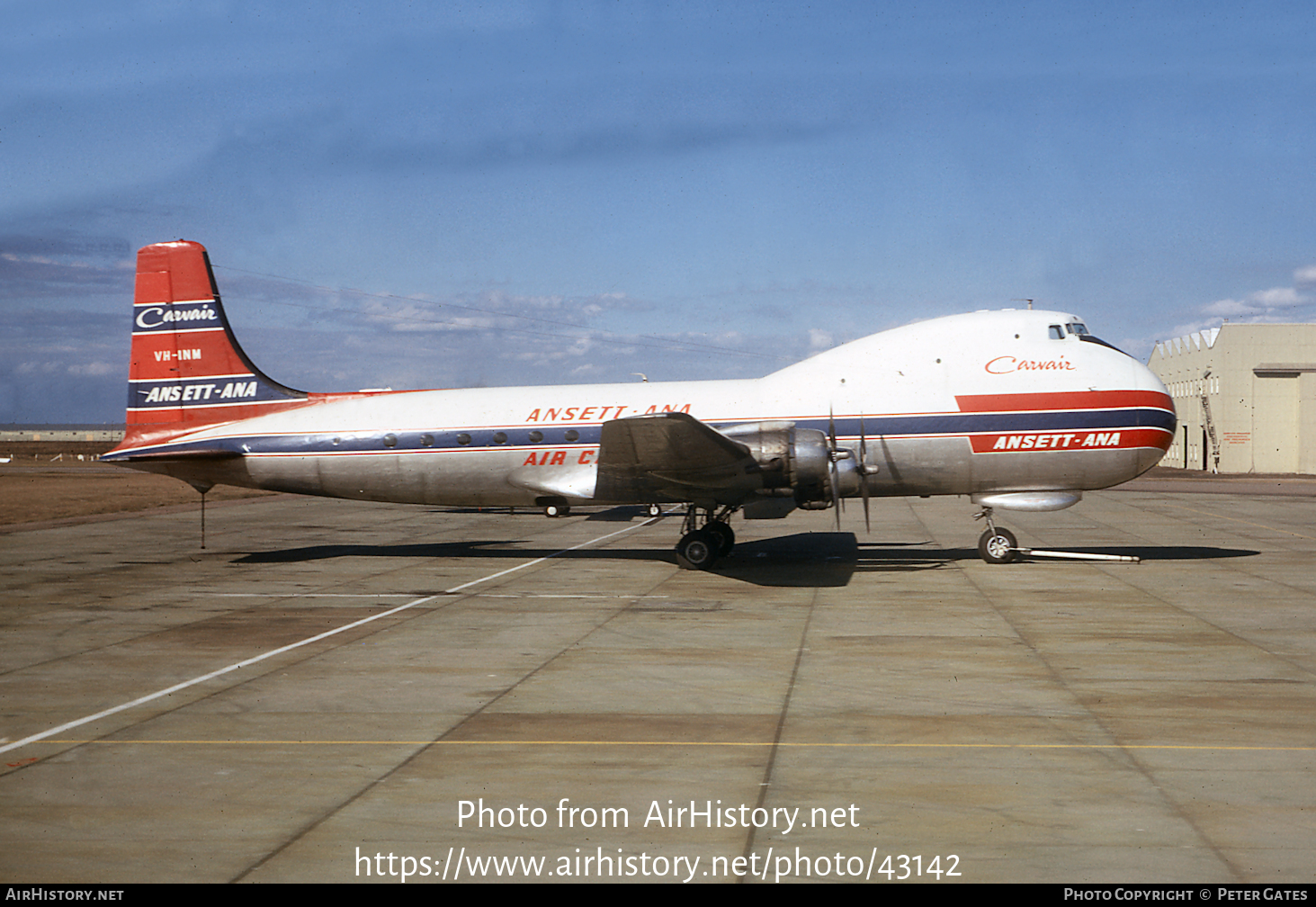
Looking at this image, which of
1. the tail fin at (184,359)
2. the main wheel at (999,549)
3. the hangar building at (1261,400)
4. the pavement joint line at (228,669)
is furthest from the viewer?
the hangar building at (1261,400)

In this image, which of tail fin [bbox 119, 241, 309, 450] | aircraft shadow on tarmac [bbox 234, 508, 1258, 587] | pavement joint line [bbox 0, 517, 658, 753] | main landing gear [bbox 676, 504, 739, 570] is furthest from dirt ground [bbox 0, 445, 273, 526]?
main landing gear [bbox 676, 504, 739, 570]

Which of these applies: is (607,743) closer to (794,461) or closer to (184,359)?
(794,461)

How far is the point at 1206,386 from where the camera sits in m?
72.6

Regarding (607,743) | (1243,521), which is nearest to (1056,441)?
(607,743)

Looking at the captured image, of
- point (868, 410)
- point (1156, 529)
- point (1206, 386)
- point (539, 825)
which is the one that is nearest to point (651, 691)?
point (539, 825)

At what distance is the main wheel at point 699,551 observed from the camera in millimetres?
22000

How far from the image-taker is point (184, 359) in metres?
24.7

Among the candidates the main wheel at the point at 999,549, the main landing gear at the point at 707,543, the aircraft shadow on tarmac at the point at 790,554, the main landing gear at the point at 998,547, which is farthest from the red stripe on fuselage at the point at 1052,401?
the main landing gear at the point at 707,543

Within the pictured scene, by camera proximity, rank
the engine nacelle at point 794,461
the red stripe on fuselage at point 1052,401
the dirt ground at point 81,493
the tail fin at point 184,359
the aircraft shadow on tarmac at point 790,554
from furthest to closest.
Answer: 1. the dirt ground at point 81,493
2. the tail fin at point 184,359
3. the aircraft shadow on tarmac at point 790,554
4. the red stripe on fuselage at point 1052,401
5. the engine nacelle at point 794,461

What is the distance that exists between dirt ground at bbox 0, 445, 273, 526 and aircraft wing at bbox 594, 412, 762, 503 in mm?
25394

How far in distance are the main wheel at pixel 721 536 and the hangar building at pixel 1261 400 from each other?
56.8 m

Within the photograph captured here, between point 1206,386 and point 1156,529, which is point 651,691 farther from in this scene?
point 1206,386

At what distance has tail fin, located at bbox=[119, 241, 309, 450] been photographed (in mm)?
24578

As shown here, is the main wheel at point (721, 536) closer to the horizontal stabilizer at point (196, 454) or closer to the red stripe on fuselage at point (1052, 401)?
the red stripe on fuselage at point (1052, 401)
